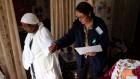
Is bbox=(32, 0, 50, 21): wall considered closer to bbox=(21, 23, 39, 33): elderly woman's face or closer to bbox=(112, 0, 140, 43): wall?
bbox=(112, 0, 140, 43): wall

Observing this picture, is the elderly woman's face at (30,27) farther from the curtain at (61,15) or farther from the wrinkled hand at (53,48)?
the curtain at (61,15)

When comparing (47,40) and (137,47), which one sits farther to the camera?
(137,47)

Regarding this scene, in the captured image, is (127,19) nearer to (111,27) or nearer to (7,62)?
(111,27)

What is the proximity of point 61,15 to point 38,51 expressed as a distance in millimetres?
804

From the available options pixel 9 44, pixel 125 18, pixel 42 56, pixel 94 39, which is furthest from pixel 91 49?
pixel 125 18

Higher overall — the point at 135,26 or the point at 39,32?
the point at 39,32

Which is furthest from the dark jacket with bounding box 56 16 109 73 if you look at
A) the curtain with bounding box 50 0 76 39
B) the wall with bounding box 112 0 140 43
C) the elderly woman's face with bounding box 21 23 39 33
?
the wall with bounding box 112 0 140 43

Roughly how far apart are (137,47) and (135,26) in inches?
17.2

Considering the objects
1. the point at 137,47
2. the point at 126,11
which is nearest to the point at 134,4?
the point at 126,11

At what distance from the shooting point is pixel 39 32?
7.55 feet

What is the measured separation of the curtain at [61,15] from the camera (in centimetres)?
291

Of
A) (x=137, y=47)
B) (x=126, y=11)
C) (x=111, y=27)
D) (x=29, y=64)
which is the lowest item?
(x=137, y=47)

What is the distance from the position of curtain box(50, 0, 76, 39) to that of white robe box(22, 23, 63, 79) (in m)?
0.65

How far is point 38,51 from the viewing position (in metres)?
2.37
